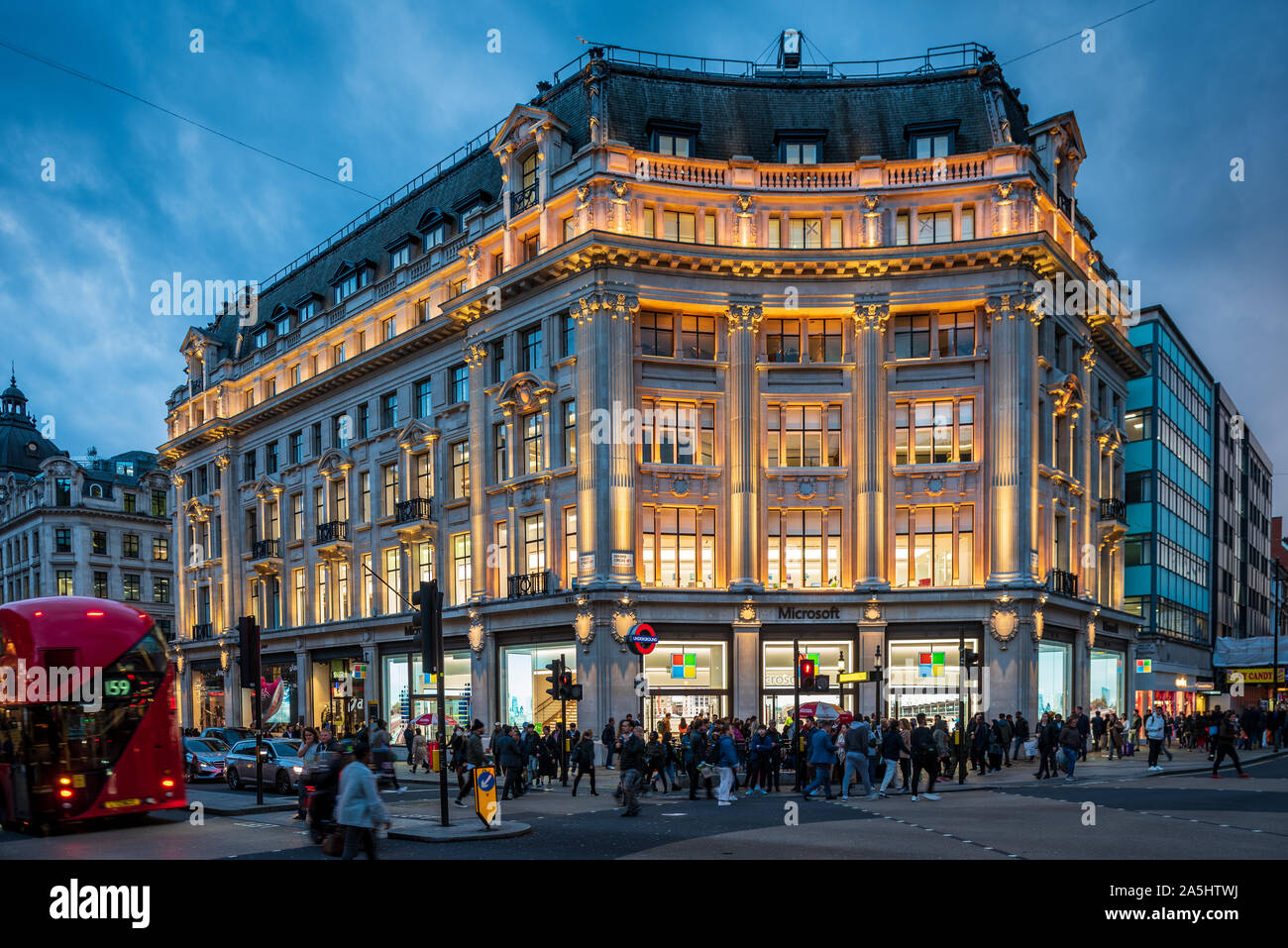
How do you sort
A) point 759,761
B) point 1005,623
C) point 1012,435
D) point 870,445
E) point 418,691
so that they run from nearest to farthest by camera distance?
point 759,761 < point 1005,623 < point 1012,435 < point 870,445 < point 418,691

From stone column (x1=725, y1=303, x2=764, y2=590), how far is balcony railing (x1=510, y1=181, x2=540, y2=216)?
347 inches

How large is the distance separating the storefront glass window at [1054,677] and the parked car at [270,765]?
2577 cm

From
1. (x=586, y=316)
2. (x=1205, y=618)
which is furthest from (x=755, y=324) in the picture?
(x=1205, y=618)

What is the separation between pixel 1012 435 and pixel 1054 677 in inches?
400

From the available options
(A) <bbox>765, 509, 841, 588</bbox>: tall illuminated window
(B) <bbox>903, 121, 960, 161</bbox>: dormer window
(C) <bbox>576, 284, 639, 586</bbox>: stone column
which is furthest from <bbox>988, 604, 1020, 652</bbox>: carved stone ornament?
(B) <bbox>903, 121, 960, 161</bbox>: dormer window

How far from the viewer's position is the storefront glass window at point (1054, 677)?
42000mm

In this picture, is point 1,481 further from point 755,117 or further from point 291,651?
point 755,117

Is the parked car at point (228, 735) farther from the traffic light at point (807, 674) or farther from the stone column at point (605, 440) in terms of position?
the traffic light at point (807, 674)

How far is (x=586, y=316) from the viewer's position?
3994 centimetres

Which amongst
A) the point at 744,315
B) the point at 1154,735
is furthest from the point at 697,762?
the point at 744,315

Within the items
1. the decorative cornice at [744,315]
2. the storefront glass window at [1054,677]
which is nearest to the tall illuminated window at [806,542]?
the decorative cornice at [744,315]

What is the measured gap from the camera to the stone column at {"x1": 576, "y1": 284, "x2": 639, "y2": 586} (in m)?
38.8

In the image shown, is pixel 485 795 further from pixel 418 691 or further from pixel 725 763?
pixel 418 691

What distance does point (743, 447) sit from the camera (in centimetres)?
4006
